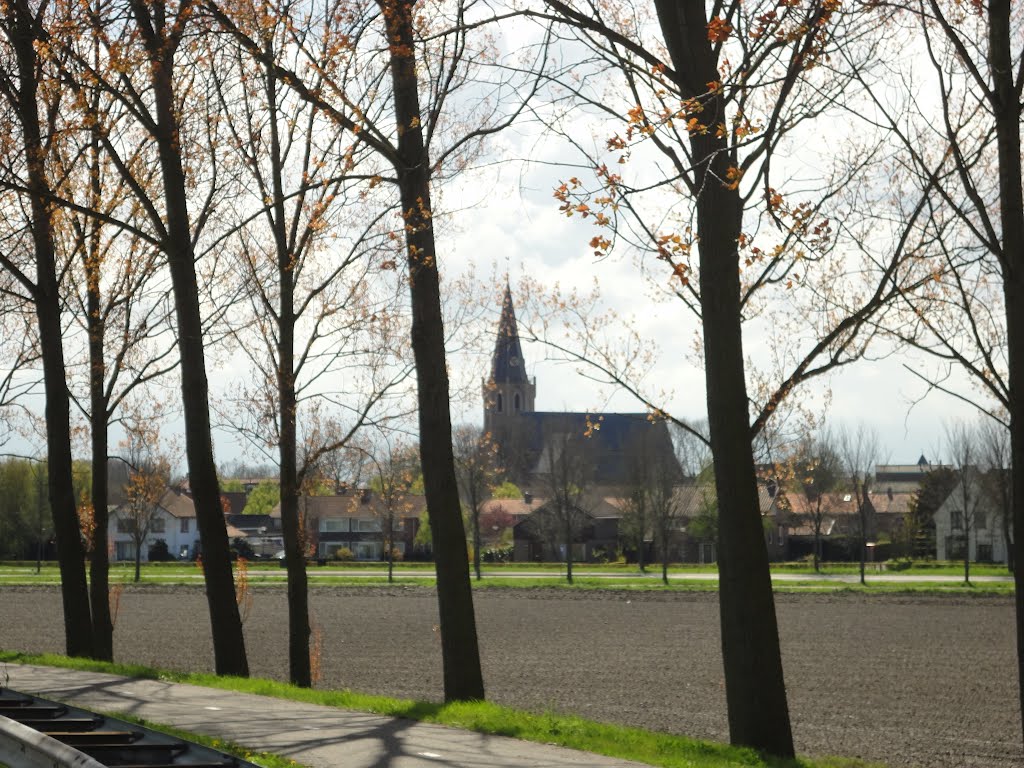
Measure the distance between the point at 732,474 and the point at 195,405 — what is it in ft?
25.1

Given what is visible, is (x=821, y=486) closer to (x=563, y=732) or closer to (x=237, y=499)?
(x=563, y=732)

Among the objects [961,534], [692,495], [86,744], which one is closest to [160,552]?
[692,495]

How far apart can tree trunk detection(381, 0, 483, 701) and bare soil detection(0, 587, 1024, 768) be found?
4.54 m

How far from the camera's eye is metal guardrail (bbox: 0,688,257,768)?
581 centimetres

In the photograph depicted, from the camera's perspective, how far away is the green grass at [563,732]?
344 inches

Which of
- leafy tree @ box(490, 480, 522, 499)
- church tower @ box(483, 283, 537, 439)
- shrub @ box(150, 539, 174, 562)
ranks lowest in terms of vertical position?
shrub @ box(150, 539, 174, 562)

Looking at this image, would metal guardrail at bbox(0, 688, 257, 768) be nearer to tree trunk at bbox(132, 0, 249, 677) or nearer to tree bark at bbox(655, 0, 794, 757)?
tree bark at bbox(655, 0, 794, 757)

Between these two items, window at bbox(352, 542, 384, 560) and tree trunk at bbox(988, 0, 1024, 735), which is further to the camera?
window at bbox(352, 542, 384, 560)

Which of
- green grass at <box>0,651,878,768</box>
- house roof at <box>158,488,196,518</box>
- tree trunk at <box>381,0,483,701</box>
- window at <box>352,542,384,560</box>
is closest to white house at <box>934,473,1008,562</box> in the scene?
window at <box>352,542,384,560</box>

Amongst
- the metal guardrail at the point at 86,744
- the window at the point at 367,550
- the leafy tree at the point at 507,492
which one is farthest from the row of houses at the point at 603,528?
the metal guardrail at the point at 86,744

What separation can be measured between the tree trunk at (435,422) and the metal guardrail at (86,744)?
4.90m

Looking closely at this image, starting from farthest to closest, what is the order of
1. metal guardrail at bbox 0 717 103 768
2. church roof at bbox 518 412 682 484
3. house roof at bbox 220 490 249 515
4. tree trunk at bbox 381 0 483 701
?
house roof at bbox 220 490 249 515
church roof at bbox 518 412 682 484
tree trunk at bbox 381 0 483 701
metal guardrail at bbox 0 717 103 768

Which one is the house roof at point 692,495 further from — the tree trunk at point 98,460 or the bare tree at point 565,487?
the tree trunk at point 98,460

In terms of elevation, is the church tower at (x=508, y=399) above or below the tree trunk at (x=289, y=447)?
above
